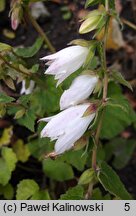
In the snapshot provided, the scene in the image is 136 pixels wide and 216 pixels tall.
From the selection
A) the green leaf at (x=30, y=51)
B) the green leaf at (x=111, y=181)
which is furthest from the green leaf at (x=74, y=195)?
the green leaf at (x=30, y=51)

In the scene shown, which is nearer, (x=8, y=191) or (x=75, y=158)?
(x=75, y=158)

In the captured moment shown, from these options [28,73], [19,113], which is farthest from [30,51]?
[19,113]

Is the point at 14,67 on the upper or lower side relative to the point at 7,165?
upper

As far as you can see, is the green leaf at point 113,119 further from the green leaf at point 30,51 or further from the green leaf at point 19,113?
the green leaf at point 19,113

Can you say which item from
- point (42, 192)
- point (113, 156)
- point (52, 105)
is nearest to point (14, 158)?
point (42, 192)

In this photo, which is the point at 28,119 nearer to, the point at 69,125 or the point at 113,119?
the point at 69,125

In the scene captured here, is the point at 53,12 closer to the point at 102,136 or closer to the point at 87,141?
the point at 102,136
